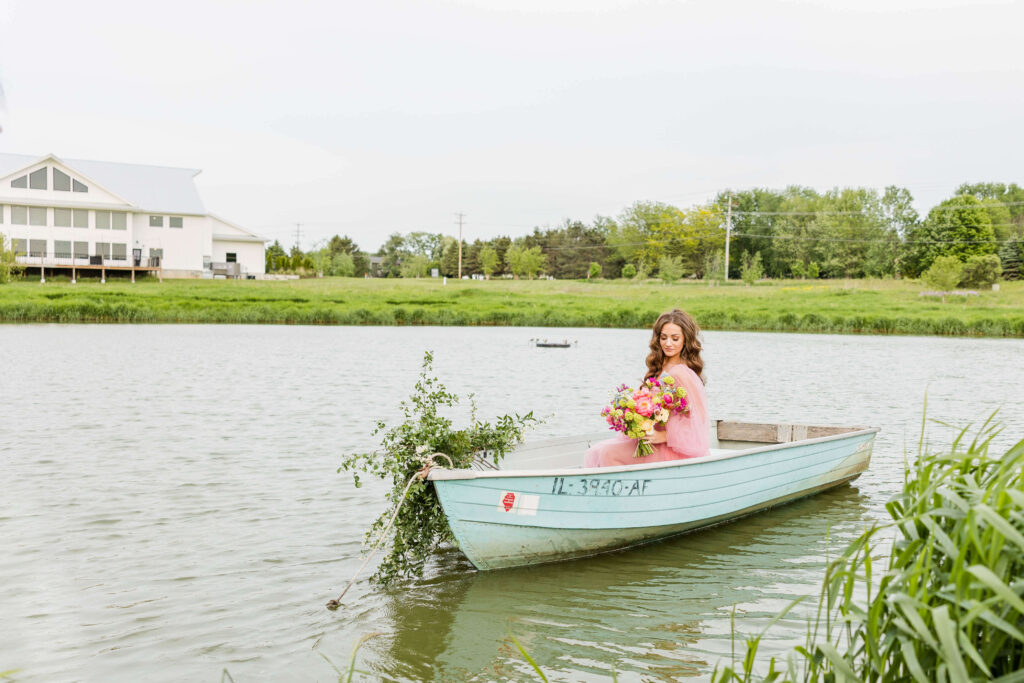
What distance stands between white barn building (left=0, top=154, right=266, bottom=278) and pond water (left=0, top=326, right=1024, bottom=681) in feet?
139

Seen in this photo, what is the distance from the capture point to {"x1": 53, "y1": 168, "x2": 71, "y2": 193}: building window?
188 feet

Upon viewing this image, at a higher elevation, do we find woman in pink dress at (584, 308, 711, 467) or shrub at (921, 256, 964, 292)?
shrub at (921, 256, 964, 292)

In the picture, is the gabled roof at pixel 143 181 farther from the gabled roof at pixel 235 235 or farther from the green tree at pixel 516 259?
the green tree at pixel 516 259

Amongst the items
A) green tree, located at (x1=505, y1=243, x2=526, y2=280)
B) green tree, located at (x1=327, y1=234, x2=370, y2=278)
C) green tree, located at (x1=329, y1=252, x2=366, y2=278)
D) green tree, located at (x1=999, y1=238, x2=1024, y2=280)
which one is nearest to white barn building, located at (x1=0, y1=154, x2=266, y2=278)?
green tree, located at (x1=329, y1=252, x2=366, y2=278)

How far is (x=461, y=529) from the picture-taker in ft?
22.9

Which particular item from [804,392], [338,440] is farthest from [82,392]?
[804,392]

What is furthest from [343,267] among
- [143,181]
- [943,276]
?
[943,276]

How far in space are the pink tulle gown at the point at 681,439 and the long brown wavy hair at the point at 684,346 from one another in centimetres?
18

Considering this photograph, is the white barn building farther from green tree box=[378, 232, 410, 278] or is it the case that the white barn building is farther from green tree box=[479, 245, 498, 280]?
green tree box=[378, 232, 410, 278]

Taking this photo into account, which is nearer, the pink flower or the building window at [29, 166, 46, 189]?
the pink flower

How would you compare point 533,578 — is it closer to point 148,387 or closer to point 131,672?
point 131,672

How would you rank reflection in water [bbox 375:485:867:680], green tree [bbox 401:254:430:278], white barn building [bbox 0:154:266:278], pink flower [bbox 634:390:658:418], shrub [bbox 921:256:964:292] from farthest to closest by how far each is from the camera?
green tree [bbox 401:254:430:278] → shrub [bbox 921:256:964:292] → white barn building [bbox 0:154:266:278] → pink flower [bbox 634:390:658:418] → reflection in water [bbox 375:485:867:680]

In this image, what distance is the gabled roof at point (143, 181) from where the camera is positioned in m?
59.3

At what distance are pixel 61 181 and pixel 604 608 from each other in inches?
2375
